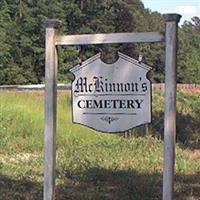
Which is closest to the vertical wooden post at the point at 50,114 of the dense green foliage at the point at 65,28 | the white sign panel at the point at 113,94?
the white sign panel at the point at 113,94

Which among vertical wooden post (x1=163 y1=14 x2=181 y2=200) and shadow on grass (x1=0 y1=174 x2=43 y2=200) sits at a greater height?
vertical wooden post (x1=163 y1=14 x2=181 y2=200)

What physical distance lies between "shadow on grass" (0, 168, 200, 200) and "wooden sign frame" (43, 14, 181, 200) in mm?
1544

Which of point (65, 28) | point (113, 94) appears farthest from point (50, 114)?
point (65, 28)

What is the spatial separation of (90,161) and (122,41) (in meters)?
5.11

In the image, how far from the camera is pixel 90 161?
10.5 m

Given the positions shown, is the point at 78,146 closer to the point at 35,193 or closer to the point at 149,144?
the point at 149,144

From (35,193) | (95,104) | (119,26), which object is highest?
(119,26)

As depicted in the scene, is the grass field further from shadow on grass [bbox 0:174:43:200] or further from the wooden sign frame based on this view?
the wooden sign frame

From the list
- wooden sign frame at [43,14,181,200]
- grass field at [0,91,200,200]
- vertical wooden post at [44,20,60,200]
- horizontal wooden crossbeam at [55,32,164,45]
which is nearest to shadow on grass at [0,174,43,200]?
grass field at [0,91,200,200]

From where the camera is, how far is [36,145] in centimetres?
1272

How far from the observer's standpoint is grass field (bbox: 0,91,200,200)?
784cm

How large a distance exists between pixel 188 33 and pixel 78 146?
7277 cm

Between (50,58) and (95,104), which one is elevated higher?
(50,58)

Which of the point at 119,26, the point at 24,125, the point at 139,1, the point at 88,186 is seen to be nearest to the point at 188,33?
the point at 139,1
